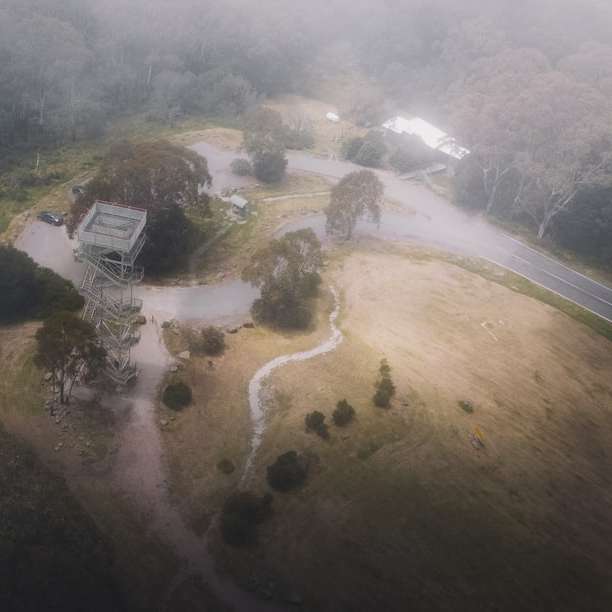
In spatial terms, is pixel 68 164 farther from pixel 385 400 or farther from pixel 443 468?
pixel 443 468

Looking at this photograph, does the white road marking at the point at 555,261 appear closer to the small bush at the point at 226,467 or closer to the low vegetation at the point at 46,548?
the small bush at the point at 226,467

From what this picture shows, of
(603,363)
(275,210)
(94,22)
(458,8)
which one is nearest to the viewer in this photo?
(603,363)

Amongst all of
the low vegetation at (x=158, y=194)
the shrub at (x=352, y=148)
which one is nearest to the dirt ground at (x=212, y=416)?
the low vegetation at (x=158, y=194)

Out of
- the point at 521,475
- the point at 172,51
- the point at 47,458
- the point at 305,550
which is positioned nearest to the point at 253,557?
the point at 305,550

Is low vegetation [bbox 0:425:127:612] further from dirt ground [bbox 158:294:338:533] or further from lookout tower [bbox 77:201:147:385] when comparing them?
lookout tower [bbox 77:201:147:385]

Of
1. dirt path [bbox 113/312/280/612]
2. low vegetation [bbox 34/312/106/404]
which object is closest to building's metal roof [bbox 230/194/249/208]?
dirt path [bbox 113/312/280/612]
